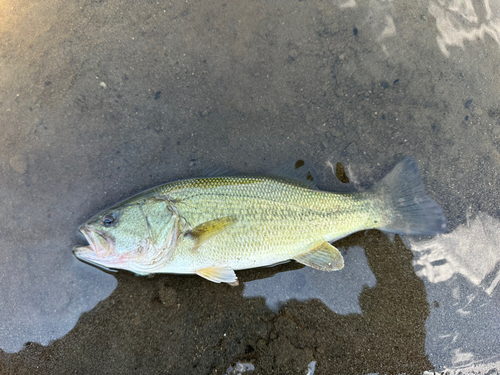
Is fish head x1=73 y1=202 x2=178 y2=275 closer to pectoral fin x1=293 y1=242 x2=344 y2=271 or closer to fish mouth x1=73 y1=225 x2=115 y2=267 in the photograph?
fish mouth x1=73 y1=225 x2=115 y2=267

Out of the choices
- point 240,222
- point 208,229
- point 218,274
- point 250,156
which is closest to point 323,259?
point 240,222

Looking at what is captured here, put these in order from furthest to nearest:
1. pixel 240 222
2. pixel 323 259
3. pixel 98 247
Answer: pixel 323 259 < pixel 240 222 < pixel 98 247

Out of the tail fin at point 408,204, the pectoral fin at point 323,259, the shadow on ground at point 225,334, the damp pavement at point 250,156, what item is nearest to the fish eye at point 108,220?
the damp pavement at point 250,156

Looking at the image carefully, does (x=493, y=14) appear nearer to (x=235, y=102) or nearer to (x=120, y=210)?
(x=235, y=102)

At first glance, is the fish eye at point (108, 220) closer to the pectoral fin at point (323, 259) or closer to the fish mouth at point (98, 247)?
the fish mouth at point (98, 247)

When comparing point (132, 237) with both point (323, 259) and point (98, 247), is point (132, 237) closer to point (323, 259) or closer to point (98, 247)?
point (98, 247)

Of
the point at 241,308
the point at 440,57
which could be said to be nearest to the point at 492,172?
the point at 440,57

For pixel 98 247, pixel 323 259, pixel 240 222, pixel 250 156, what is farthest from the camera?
pixel 250 156
